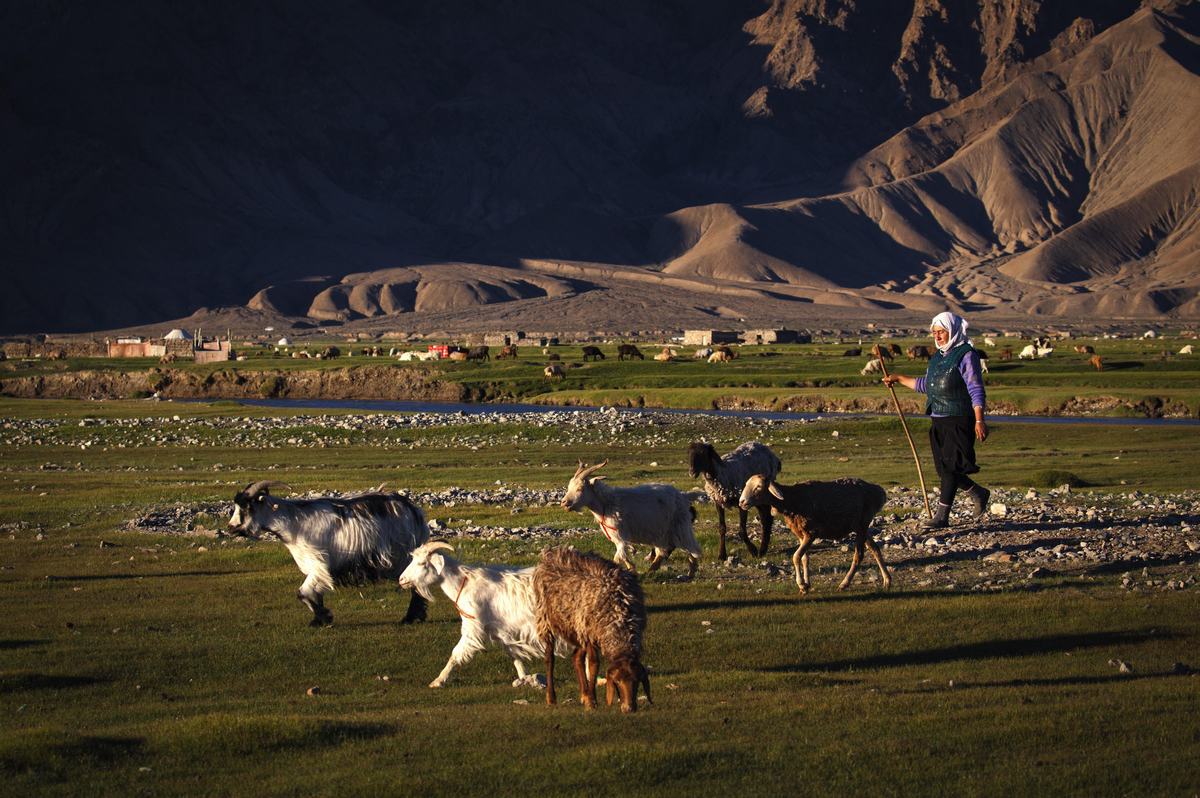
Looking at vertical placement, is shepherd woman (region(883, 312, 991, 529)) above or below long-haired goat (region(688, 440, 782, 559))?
above

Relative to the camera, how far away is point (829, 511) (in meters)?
18.7

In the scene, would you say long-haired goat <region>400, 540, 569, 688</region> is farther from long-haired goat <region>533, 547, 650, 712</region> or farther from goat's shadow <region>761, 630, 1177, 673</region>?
goat's shadow <region>761, 630, 1177, 673</region>

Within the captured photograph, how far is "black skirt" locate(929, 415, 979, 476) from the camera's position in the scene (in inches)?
820

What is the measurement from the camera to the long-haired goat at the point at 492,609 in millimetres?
13961

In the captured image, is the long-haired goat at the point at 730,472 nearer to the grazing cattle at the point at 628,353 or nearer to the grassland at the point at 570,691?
the grassland at the point at 570,691

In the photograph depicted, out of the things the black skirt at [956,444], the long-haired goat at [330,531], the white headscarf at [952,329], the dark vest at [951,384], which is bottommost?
the long-haired goat at [330,531]

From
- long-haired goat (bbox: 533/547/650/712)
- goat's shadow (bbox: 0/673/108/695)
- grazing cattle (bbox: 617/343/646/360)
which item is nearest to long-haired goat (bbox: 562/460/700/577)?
long-haired goat (bbox: 533/547/650/712)

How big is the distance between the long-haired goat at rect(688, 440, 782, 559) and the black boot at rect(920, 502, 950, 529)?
2490 mm

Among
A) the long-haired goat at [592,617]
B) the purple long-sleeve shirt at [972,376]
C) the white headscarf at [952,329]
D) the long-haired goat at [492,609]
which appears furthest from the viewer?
the white headscarf at [952,329]

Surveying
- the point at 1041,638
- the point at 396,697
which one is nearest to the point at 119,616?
the point at 396,697

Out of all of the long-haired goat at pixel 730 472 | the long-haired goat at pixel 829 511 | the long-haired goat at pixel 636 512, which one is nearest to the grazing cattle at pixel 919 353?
the long-haired goat at pixel 730 472

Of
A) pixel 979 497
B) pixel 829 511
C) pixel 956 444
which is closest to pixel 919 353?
pixel 979 497

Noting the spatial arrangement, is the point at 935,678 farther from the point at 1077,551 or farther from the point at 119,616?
the point at 119,616

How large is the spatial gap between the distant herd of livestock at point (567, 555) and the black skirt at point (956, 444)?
2.38m
